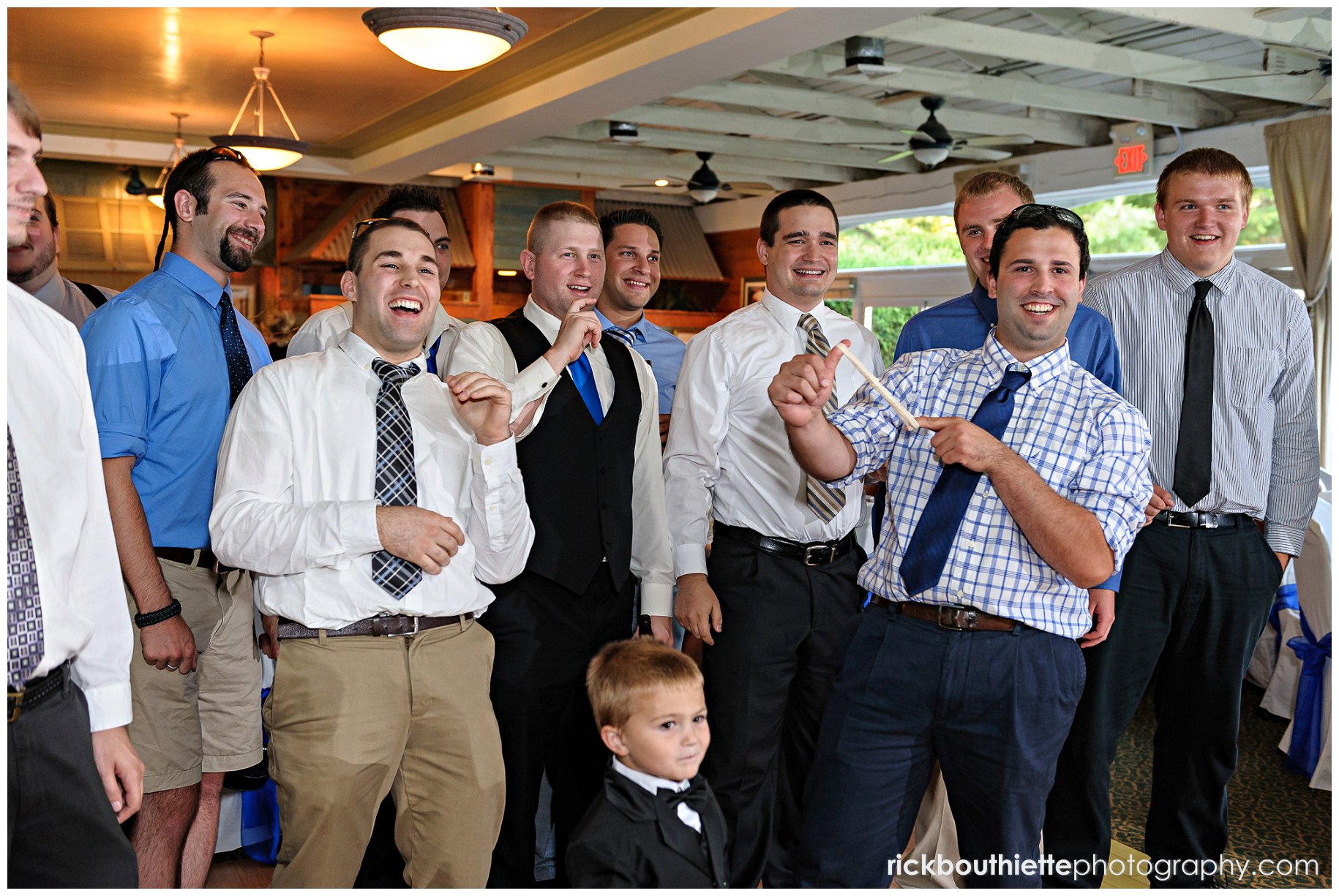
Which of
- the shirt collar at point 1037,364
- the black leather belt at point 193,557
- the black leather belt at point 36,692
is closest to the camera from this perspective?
the black leather belt at point 36,692

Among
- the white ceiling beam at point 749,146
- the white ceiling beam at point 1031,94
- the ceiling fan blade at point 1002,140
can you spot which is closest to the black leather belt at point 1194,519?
the white ceiling beam at point 1031,94

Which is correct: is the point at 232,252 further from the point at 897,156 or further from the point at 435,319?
the point at 897,156

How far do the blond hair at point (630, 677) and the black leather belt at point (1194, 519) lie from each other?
1408mm

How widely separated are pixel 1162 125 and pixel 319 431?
23.9ft

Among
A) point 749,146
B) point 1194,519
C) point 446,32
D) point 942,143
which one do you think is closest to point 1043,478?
point 1194,519

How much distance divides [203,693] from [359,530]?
867 mm

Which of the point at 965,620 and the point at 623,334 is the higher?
the point at 623,334

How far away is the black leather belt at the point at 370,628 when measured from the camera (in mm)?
2262

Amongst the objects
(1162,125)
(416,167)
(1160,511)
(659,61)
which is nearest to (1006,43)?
(659,61)

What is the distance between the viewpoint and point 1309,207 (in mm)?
6828

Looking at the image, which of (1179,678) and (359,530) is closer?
(359,530)

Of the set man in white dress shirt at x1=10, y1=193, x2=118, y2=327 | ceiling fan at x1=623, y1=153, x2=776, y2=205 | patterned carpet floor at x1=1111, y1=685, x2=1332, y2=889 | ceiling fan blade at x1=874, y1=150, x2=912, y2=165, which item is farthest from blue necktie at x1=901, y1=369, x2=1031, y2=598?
ceiling fan at x1=623, y1=153, x2=776, y2=205

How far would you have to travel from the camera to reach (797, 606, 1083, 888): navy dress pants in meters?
2.21

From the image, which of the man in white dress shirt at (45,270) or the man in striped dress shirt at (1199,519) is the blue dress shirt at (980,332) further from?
the man in white dress shirt at (45,270)
